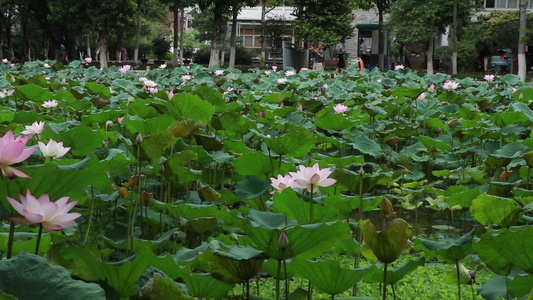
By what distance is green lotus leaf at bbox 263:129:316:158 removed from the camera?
2515 millimetres

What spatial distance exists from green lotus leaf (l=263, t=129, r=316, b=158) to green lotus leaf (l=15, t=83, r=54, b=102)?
2.55 m

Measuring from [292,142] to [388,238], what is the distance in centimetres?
112

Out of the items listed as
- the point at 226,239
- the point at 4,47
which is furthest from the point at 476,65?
the point at 226,239

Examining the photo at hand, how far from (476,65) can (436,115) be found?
926 inches

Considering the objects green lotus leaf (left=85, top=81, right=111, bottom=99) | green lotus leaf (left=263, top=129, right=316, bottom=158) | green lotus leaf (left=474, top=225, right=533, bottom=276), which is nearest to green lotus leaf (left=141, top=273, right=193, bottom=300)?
green lotus leaf (left=474, top=225, right=533, bottom=276)

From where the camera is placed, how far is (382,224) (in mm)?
3375

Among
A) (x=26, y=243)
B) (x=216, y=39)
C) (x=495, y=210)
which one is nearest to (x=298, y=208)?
(x=495, y=210)

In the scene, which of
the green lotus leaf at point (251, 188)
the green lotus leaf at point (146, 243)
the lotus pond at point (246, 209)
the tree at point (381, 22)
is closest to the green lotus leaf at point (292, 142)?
the lotus pond at point (246, 209)

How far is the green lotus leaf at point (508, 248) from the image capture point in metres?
1.39

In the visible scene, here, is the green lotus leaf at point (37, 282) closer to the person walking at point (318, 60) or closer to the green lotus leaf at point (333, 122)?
the green lotus leaf at point (333, 122)

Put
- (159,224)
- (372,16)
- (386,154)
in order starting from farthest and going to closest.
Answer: (372,16) → (386,154) → (159,224)

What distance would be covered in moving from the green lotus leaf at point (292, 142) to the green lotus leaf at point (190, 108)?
1.57ft

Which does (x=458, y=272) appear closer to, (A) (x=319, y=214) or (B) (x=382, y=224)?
(A) (x=319, y=214)

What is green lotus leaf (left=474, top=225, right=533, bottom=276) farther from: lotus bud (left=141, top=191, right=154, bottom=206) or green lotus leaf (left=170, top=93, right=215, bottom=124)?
green lotus leaf (left=170, top=93, right=215, bottom=124)
